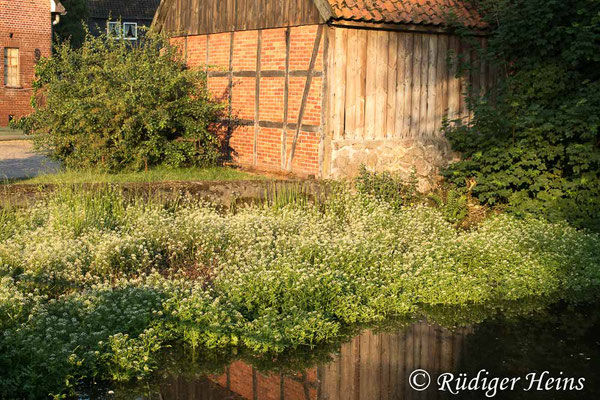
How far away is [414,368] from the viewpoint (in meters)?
6.78

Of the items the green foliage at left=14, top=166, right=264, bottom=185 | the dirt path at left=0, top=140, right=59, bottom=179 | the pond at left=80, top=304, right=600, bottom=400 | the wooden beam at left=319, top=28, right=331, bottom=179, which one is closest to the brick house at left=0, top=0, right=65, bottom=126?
the dirt path at left=0, top=140, right=59, bottom=179

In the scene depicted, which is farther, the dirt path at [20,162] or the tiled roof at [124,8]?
the tiled roof at [124,8]

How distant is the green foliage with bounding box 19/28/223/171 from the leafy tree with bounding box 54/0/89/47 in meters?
21.2

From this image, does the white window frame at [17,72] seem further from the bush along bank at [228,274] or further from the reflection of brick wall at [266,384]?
the reflection of brick wall at [266,384]

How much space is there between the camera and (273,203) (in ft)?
38.3

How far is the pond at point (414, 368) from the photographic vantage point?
6160mm

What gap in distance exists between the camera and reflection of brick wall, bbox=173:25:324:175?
13.5 m

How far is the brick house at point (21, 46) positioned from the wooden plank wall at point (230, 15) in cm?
1327

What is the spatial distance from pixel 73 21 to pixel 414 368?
33911 mm

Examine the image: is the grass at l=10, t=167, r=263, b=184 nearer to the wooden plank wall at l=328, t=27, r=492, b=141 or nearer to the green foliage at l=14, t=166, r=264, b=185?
the green foliage at l=14, t=166, r=264, b=185

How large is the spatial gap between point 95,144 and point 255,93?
10.9ft

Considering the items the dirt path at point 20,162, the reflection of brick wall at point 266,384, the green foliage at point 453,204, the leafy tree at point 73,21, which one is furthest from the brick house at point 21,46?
the reflection of brick wall at point 266,384

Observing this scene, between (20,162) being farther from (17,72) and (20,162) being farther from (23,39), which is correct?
(23,39)

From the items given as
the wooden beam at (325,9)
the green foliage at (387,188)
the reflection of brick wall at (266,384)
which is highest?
the wooden beam at (325,9)
